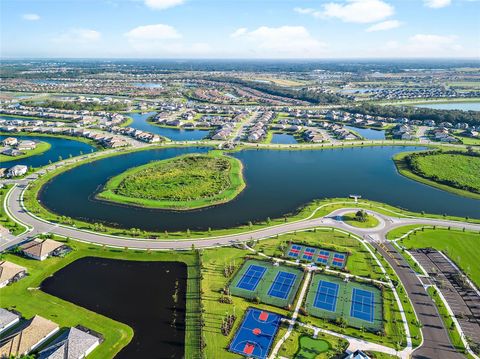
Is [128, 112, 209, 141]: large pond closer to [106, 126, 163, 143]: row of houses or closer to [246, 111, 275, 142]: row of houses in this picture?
[106, 126, 163, 143]: row of houses

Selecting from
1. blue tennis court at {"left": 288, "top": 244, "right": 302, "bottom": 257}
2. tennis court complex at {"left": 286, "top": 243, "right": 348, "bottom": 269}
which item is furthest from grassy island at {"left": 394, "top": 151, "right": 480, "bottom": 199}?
blue tennis court at {"left": 288, "top": 244, "right": 302, "bottom": 257}

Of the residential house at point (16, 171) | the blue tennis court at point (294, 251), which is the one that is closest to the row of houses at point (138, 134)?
the residential house at point (16, 171)

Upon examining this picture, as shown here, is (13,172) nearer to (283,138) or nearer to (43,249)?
(43,249)

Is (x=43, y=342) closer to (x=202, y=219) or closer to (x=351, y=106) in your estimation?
(x=202, y=219)

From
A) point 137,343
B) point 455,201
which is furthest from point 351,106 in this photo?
point 137,343

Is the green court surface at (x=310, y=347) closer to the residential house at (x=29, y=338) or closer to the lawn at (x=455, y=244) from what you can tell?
the lawn at (x=455, y=244)
